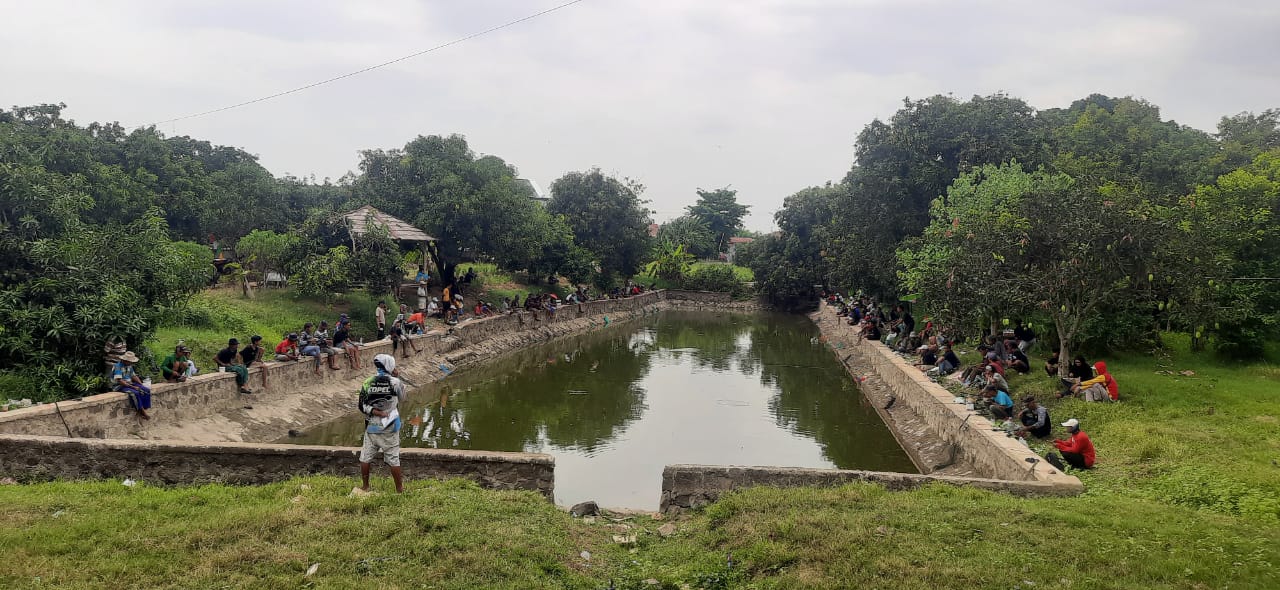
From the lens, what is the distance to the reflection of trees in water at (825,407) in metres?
14.3

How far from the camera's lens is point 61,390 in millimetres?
11664

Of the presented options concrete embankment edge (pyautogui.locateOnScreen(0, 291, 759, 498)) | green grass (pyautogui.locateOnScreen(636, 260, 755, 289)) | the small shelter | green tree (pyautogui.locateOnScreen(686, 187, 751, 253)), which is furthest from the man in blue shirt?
green tree (pyautogui.locateOnScreen(686, 187, 751, 253))

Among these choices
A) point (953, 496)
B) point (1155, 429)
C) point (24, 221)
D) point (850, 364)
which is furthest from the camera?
point (850, 364)

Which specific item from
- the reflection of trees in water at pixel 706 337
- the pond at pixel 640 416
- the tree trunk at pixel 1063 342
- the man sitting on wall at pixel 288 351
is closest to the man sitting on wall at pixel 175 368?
the pond at pixel 640 416

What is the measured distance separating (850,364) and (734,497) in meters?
18.2

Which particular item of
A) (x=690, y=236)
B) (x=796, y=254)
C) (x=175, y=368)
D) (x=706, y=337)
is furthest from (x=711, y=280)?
(x=175, y=368)

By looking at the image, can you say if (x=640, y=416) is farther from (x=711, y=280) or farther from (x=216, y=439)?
(x=711, y=280)

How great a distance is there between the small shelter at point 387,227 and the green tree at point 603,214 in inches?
652

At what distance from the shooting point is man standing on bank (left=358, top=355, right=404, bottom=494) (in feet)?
25.4

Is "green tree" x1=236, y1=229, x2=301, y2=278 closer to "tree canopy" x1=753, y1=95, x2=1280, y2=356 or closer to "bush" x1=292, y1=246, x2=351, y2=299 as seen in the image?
"bush" x1=292, y1=246, x2=351, y2=299

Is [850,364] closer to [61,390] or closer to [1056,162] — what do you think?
[1056,162]

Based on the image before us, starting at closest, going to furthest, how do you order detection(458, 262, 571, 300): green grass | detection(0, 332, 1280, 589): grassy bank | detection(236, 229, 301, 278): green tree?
detection(0, 332, 1280, 589): grassy bank < detection(236, 229, 301, 278): green tree < detection(458, 262, 571, 300): green grass

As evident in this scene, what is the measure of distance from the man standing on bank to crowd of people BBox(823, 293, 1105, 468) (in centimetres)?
852

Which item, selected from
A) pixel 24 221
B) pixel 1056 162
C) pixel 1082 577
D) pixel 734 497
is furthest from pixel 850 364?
pixel 24 221
